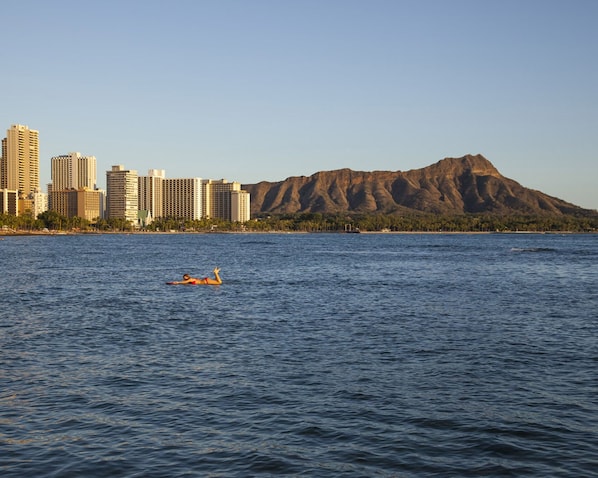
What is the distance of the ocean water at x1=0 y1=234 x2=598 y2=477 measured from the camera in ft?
65.8

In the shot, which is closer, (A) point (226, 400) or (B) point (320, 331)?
(A) point (226, 400)

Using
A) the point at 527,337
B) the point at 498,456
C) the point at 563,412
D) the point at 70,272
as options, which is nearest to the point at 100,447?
the point at 498,456

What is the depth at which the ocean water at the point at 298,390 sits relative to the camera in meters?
20.0

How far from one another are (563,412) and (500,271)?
82.9 meters

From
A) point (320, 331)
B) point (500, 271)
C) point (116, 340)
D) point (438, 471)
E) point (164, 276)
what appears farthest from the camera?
point (500, 271)

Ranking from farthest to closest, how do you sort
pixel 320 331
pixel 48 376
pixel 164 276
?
pixel 164 276
pixel 320 331
pixel 48 376

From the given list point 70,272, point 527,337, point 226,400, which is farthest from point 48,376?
point 70,272

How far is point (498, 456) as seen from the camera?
20438 mm

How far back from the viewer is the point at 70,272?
97.0 m

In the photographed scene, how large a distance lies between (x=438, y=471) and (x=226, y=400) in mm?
9150

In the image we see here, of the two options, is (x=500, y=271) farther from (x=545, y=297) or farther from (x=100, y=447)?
(x=100, y=447)

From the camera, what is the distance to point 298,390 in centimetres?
2712

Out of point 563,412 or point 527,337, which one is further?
point 527,337

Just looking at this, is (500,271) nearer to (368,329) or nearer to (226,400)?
(368,329)
